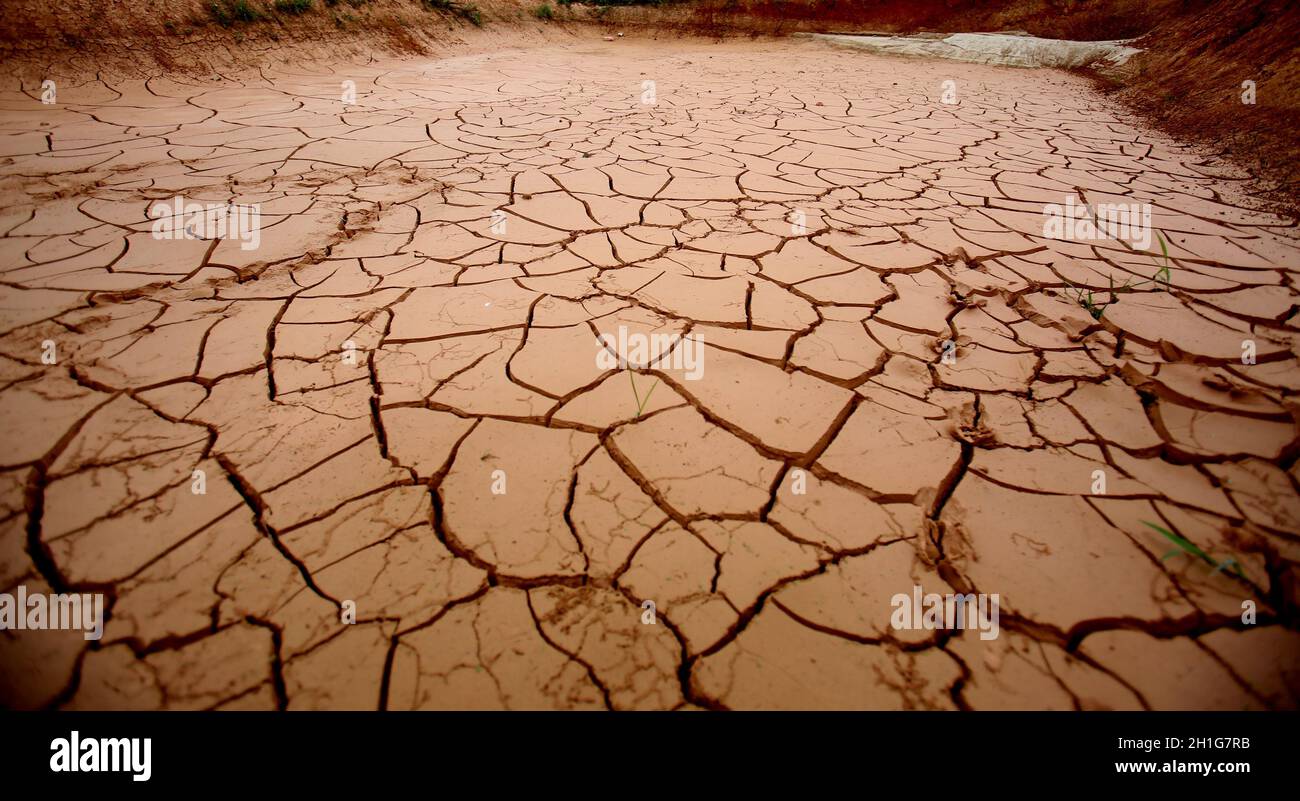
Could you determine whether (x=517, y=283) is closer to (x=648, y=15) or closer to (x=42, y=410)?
(x=42, y=410)

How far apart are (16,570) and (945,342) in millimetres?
2585

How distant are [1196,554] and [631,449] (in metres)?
1.31

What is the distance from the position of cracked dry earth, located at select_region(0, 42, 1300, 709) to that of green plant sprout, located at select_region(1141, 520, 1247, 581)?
2 cm

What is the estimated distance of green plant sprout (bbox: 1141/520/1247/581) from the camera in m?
1.05

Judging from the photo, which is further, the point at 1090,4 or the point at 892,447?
the point at 1090,4

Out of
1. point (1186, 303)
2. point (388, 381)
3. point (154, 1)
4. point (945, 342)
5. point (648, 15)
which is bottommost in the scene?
point (388, 381)

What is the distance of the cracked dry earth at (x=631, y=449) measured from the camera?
96 centimetres

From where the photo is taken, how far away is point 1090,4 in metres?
7.98
